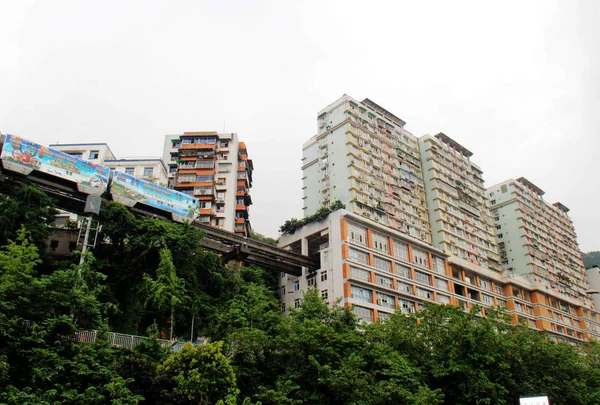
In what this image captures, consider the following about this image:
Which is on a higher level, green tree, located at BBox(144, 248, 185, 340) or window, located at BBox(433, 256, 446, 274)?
window, located at BBox(433, 256, 446, 274)

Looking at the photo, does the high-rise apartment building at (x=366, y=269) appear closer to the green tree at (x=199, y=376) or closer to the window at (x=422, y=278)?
the window at (x=422, y=278)

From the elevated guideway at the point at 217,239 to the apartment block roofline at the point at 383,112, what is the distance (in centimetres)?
2531

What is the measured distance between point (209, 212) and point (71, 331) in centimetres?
3948

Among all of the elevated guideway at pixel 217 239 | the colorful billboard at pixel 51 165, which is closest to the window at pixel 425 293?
the elevated guideway at pixel 217 239

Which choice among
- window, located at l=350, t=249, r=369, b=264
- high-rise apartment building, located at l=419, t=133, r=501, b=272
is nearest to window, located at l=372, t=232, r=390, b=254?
window, located at l=350, t=249, r=369, b=264

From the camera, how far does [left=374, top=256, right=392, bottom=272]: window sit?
165 ft

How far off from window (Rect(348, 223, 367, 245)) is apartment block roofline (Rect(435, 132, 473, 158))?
2925 cm

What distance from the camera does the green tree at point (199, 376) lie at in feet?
69.7

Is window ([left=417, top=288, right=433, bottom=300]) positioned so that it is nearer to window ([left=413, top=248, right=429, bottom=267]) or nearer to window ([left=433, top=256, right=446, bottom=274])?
window ([left=413, top=248, right=429, bottom=267])

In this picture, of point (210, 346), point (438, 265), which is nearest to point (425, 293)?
point (438, 265)

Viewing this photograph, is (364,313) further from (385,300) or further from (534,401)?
(534,401)

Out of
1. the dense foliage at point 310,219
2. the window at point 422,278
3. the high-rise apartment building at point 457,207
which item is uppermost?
the high-rise apartment building at point 457,207

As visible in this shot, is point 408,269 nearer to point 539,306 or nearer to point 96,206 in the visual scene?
point 539,306

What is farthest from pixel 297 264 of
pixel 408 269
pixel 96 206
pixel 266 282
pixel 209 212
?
pixel 96 206
